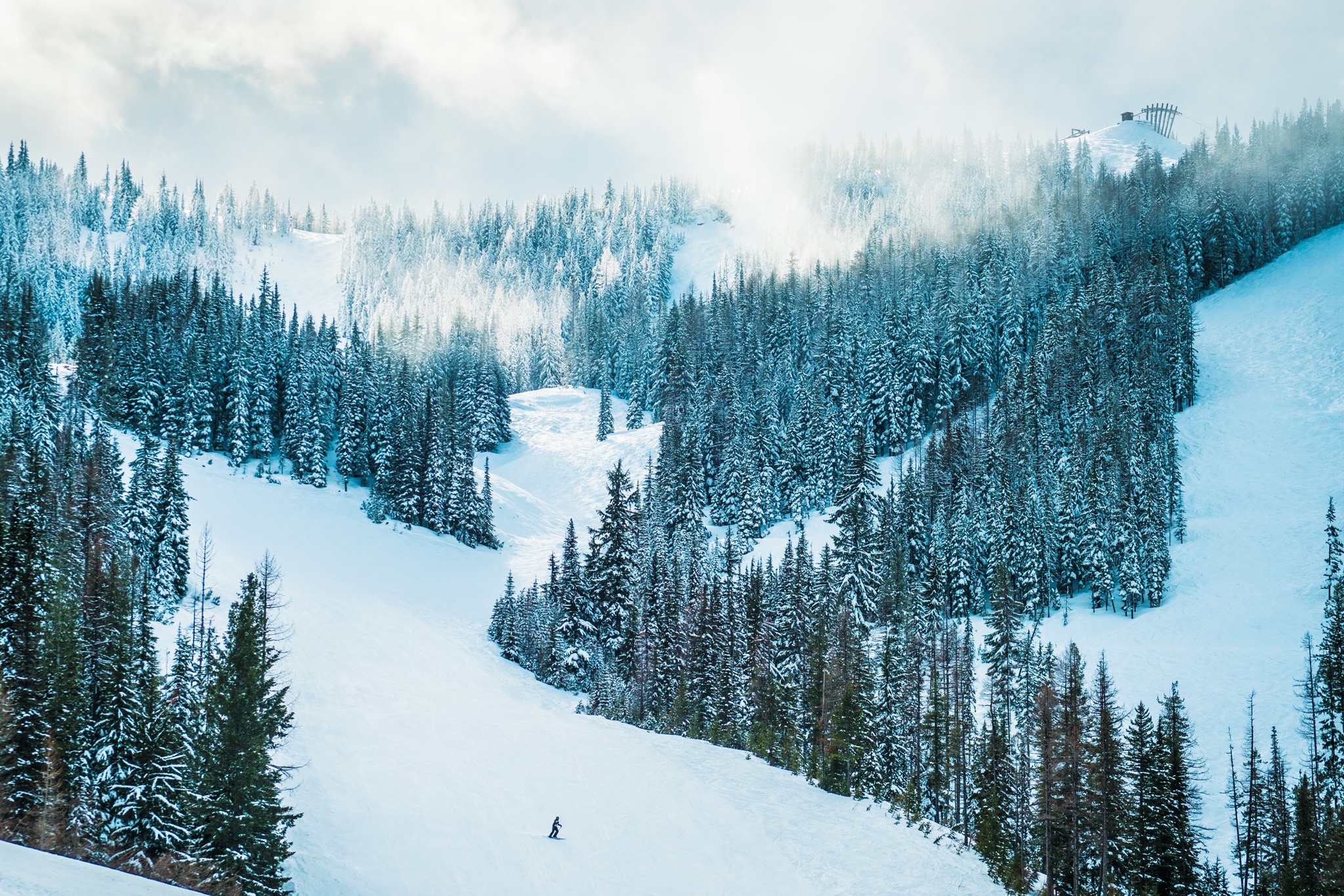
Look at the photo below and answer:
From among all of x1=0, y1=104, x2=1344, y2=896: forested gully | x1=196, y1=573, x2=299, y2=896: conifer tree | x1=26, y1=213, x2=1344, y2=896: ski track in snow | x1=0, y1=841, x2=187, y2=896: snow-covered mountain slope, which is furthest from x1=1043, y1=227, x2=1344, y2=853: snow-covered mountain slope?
x1=0, y1=841, x2=187, y2=896: snow-covered mountain slope

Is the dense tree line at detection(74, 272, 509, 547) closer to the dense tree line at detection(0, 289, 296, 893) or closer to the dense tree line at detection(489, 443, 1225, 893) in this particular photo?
the dense tree line at detection(489, 443, 1225, 893)

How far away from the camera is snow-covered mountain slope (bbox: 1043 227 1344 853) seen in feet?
164

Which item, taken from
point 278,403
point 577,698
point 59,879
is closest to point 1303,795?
point 577,698

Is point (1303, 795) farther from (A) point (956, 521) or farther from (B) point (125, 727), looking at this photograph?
(B) point (125, 727)

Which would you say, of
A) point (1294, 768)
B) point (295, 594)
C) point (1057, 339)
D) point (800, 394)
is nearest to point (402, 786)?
point (295, 594)

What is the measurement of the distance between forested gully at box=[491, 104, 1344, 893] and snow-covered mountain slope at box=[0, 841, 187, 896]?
2592cm

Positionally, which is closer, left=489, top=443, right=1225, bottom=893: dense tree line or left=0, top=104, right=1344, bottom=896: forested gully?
left=0, top=104, right=1344, bottom=896: forested gully

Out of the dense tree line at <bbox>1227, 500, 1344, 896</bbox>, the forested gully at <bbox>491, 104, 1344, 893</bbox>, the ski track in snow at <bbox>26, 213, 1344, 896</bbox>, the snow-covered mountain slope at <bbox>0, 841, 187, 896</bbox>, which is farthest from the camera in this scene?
the forested gully at <bbox>491, 104, 1344, 893</bbox>

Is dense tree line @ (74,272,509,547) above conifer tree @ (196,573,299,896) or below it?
above

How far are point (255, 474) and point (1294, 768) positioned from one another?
316 ft

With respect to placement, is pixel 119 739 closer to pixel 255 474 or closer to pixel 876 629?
pixel 876 629

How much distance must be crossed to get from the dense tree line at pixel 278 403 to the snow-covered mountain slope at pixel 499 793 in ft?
75.4

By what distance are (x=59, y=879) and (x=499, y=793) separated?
29.2 metres

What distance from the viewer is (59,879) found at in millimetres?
6273
